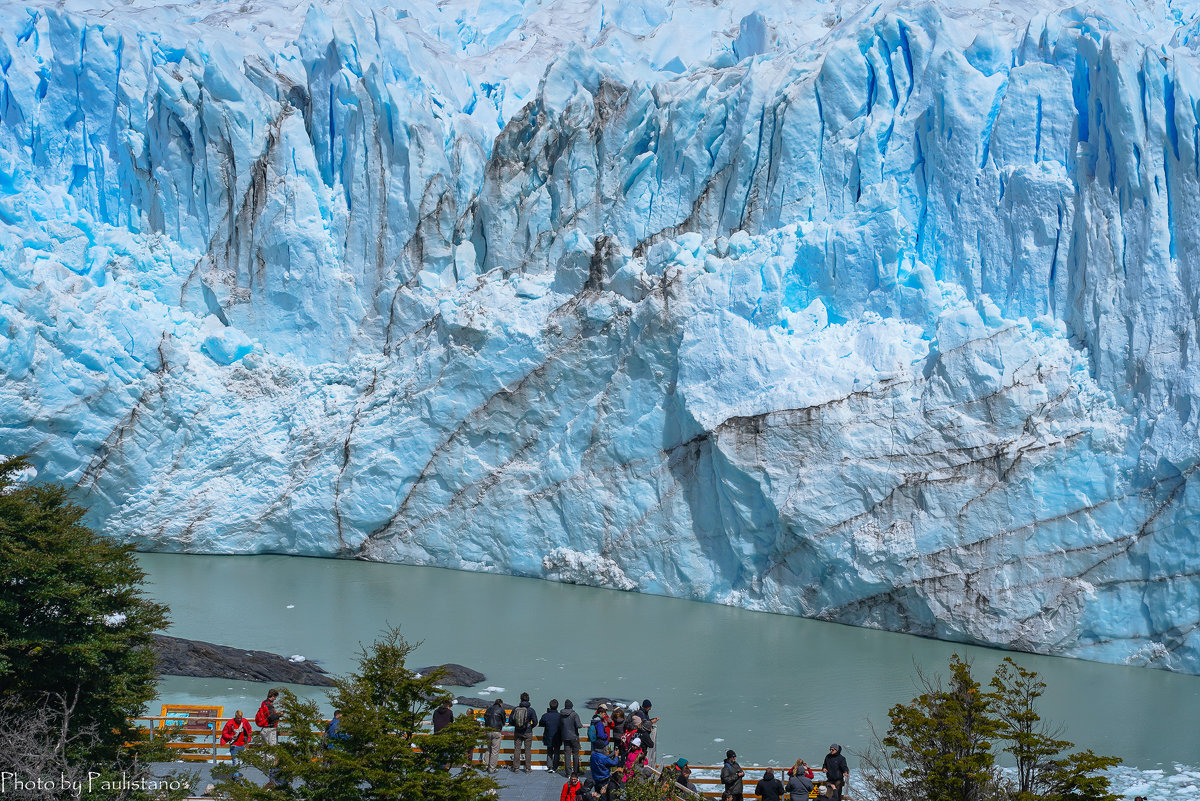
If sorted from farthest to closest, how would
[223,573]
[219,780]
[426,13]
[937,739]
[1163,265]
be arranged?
[426,13] < [223,573] < [1163,265] < [219,780] < [937,739]

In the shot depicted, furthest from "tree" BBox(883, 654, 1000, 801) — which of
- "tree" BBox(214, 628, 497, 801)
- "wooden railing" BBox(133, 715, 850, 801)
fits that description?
"tree" BBox(214, 628, 497, 801)

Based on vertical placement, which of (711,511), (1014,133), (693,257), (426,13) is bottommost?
(711,511)

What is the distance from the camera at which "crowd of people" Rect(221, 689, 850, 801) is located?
304 inches

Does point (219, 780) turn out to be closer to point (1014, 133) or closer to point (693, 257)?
point (693, 257)

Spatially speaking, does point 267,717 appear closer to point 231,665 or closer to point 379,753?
point 379,753

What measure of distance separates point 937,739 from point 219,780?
5411 mm

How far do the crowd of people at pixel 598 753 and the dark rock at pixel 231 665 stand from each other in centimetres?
378

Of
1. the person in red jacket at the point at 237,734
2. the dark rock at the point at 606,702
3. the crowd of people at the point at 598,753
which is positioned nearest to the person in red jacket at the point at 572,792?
the crowd of people at the point at 598,753

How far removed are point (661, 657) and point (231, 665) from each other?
557cm

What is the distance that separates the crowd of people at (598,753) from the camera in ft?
25.4

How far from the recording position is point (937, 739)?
23.5ft

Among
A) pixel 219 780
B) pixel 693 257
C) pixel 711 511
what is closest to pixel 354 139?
pixel 693 257

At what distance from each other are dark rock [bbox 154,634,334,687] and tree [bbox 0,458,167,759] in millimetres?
4487

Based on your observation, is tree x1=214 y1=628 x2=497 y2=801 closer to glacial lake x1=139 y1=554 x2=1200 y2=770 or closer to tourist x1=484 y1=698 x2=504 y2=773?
tourist x1=484 y1=698 x2=504 y2=773
